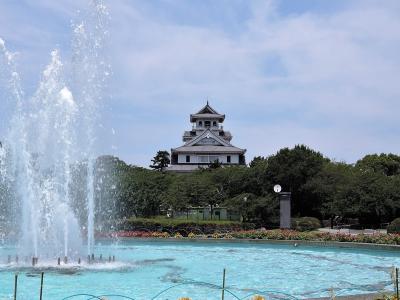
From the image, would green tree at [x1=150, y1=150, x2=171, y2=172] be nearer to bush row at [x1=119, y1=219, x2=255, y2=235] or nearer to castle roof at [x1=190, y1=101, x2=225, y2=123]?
castle roof at [x1=190, y1=101, x2=225, y2=123]

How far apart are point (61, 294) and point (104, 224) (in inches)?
730

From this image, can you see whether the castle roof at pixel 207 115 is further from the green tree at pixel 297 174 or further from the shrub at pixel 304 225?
the shrub at pixel 304 225

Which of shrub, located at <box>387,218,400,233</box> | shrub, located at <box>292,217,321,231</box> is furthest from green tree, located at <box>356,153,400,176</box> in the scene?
shrub, located at <box>387,218,400,233</box>

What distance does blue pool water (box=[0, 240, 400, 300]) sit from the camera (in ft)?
39.2

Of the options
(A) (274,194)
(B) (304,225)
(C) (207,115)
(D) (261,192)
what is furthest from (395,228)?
(C) (207,115)

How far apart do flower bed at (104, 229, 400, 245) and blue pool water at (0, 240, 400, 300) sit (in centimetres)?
110

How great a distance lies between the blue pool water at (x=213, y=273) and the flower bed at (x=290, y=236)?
1.10 metres

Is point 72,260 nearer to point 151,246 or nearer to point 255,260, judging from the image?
point 255,260

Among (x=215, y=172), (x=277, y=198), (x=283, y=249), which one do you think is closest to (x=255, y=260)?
(x=283, y=249)

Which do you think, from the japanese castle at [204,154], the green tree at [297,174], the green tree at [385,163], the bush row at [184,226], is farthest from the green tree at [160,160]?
the bush row at [184,226]

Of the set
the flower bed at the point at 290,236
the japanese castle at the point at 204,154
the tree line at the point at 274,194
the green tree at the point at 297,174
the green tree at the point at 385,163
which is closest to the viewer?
the flower bed at the point at 290,236

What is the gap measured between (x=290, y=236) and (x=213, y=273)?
960cm

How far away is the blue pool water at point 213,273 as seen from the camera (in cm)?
1195

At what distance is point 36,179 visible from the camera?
57.5ft
